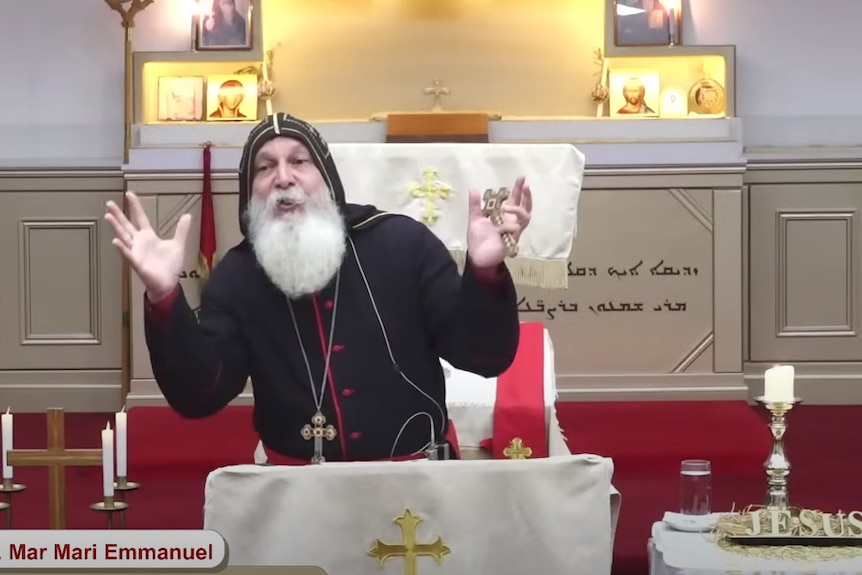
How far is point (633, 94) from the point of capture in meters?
7.44

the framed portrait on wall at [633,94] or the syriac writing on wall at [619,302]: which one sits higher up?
the framed portrait on wall at [633,94]

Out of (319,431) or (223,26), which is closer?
(319,431)

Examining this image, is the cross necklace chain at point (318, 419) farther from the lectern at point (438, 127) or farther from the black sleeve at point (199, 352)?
the lectern at point (438, 127)

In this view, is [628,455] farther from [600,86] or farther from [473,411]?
[600,86]

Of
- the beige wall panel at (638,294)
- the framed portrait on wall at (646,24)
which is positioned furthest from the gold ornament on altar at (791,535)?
the framed portrait on wall at (646,24)

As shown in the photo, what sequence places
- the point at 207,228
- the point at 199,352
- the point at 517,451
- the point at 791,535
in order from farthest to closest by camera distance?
the point at 207,228
the point at 517,451
the point at 791,535
the point at 199,352

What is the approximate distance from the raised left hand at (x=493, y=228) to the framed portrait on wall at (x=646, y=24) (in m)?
5.03

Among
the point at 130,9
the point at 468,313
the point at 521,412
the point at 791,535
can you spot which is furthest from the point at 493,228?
the point at 130,9

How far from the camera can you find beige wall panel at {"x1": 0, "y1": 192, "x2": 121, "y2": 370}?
7.31 metres

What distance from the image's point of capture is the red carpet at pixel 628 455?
4.77 m

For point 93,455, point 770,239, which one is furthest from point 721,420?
point 93,455

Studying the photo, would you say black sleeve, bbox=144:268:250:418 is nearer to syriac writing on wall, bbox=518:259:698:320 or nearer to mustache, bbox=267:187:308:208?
mustache, bbox=267:187:308:208

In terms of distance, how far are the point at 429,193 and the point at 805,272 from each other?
3.46 meters

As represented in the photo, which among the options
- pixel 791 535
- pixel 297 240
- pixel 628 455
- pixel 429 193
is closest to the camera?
pixel 297 240
